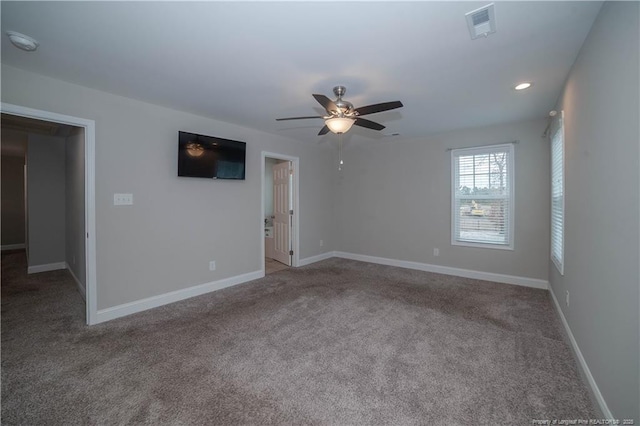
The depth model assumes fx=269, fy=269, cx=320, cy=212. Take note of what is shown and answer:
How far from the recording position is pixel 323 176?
5.91 metres

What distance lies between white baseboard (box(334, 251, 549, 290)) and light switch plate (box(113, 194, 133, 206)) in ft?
13.8

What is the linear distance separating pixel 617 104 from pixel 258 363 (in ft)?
9.37

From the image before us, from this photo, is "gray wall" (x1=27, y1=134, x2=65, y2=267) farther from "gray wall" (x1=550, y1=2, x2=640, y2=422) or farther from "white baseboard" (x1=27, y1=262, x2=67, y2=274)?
"gray wall" (x1=550, y1=2, x2=640, y2=422)

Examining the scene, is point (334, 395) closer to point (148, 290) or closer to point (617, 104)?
point (617, 104)

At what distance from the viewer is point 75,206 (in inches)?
160

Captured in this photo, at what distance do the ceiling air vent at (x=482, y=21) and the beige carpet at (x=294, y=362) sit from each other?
244 cm

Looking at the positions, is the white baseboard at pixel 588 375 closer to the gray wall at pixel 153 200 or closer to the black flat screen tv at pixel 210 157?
the gray wall at pixel 153 200

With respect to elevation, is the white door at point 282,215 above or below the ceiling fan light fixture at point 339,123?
below

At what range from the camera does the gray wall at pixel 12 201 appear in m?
6.96

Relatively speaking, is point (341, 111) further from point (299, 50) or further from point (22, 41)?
point (22, 41)

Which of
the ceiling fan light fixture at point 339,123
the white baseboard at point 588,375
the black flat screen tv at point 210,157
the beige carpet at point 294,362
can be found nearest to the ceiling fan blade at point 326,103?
the ceiling fan light fixture at point 339,123

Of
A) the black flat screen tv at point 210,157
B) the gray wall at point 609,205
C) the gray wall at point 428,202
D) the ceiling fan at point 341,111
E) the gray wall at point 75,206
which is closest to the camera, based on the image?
the gray wall at point 609,205

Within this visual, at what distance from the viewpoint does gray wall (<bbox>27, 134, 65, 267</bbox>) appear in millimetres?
4863

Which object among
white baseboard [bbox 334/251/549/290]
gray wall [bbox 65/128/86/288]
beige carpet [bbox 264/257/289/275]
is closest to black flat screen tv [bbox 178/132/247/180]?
gray wall [bbox 65/128/86/288]
